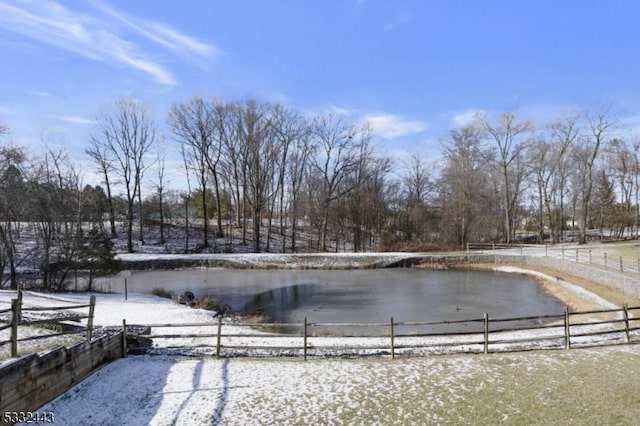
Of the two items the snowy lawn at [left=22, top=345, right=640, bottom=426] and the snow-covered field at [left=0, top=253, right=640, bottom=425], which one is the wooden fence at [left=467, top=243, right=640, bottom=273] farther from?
the snowy lawn at [left=22, top=345, right=640, bottom=426]

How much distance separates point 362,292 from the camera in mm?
25500

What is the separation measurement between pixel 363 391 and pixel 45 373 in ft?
19.7

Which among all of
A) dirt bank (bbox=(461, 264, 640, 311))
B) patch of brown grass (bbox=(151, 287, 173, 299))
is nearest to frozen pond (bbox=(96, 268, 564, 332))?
dirt bank (bbox=(461, 264, 640, 311))

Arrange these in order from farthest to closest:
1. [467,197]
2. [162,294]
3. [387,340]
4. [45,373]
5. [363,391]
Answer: [467,197] < [162,294] < [387,340] < [363,391] < [45,373]

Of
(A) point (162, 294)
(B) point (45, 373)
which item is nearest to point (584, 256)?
(A) point (162, 294)

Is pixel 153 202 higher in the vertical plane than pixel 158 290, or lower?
higher

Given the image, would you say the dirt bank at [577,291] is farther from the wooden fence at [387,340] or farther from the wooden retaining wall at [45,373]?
the wooden retaining wall at [45,373]

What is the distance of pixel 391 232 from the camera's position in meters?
52.9

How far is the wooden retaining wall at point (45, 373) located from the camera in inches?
297

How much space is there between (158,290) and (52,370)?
655 inches

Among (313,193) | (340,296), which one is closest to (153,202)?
(313,193)

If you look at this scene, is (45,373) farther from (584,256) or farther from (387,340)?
(584,256)

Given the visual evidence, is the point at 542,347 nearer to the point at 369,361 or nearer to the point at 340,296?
the point at 369,361

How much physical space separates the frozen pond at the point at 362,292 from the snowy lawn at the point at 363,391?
719 cm
